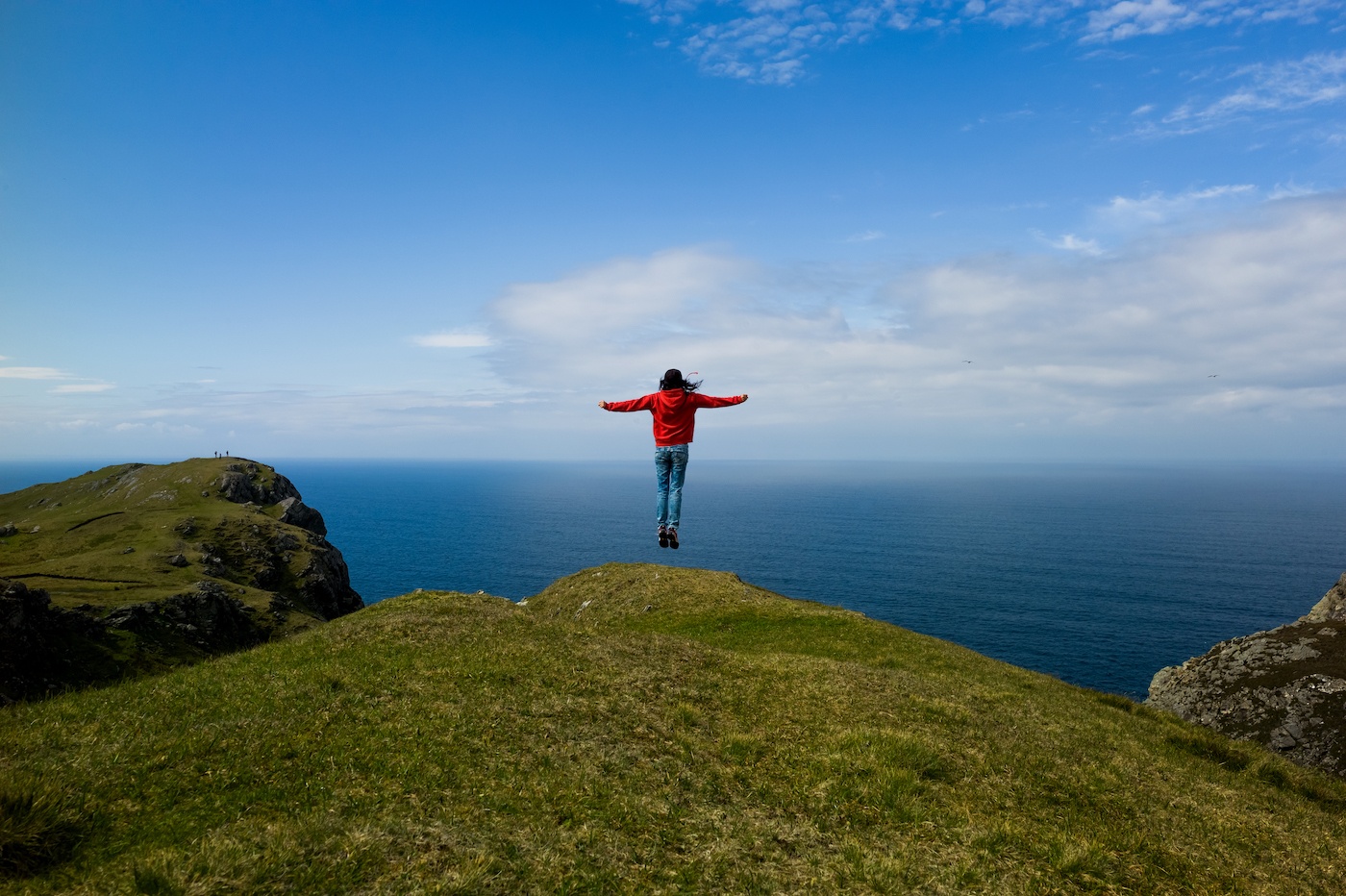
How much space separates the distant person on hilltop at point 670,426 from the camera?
60.7ft

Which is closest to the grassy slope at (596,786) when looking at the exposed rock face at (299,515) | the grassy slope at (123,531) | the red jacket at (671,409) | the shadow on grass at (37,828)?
the shadow on grass at (37,828)

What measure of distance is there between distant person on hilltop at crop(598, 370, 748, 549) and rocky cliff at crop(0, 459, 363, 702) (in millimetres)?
38049

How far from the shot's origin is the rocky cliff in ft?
200

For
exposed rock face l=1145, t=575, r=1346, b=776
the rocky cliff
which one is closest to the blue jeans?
exposed rock face l=1145, t=575, r=1346, b=776

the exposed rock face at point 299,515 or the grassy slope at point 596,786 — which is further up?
the grassy slope at point 596,786

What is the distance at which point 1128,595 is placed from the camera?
13238 centimetres

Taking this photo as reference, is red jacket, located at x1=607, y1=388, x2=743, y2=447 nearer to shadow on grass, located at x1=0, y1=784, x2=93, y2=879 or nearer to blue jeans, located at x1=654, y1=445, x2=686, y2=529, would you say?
blue jeans, located at x1=654, y1=445, x2=686, y2=529

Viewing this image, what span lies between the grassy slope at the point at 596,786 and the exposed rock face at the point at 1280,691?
11.3 metres

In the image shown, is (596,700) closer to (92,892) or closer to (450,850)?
(450,850)

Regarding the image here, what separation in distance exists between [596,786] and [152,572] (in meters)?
119

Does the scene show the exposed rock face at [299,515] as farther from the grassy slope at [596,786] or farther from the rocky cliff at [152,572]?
the grassy slope at [596,786]

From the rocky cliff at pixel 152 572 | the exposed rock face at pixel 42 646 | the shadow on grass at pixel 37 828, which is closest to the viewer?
the shadow on grass at pixel 37 828

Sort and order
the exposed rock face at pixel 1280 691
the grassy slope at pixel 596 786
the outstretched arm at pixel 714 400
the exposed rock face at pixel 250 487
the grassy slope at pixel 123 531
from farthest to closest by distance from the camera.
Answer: the exposed rock face at pixel 250 487 → the grassy slope at pixel 123 531 → the exposed rock face at pixel 1280 691 → the outstretched arm at pixel 714 400 → the grassy slope at pixel 596 786

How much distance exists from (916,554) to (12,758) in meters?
188
